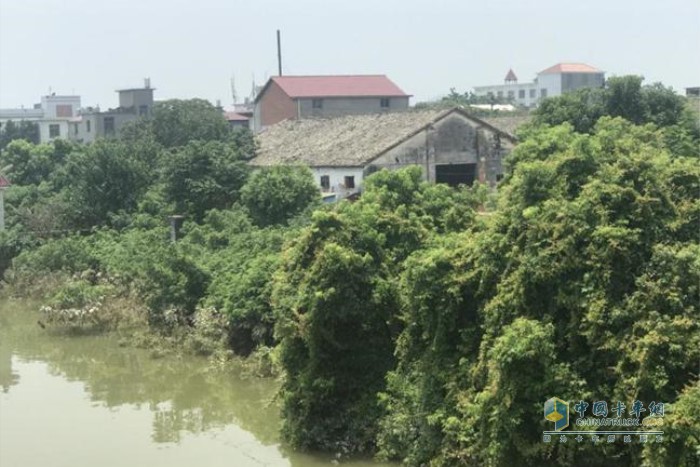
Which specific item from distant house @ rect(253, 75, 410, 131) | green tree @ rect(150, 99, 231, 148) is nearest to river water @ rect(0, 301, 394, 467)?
green tree @ rect(150, 99, 231, 148)

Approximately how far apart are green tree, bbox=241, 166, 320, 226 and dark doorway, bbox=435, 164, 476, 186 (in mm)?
4499

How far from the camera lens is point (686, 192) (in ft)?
36.4

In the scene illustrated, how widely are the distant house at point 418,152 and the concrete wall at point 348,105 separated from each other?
15969 mm

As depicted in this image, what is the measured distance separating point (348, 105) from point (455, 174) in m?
19.7

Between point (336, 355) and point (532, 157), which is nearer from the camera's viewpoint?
point (336, 355)

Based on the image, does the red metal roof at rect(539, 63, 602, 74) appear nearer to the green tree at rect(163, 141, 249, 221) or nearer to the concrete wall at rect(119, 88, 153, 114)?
the concrete wall at rect(119, 88, 153, 114)

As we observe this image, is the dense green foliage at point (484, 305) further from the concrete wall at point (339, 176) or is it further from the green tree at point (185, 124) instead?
the green tree at point (185, 124)

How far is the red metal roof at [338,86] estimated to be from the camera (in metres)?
44.4

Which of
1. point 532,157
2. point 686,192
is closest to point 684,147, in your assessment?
point 532,157

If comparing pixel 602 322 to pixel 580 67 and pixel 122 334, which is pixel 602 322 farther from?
pixel 580 67

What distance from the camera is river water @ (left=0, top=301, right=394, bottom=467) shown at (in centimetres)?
1228

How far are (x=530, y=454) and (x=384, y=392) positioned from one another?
267 cm

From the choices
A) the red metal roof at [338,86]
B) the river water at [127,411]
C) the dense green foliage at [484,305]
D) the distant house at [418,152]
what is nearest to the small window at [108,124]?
the red metal roof at [338,86]

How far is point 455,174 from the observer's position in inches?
1035
